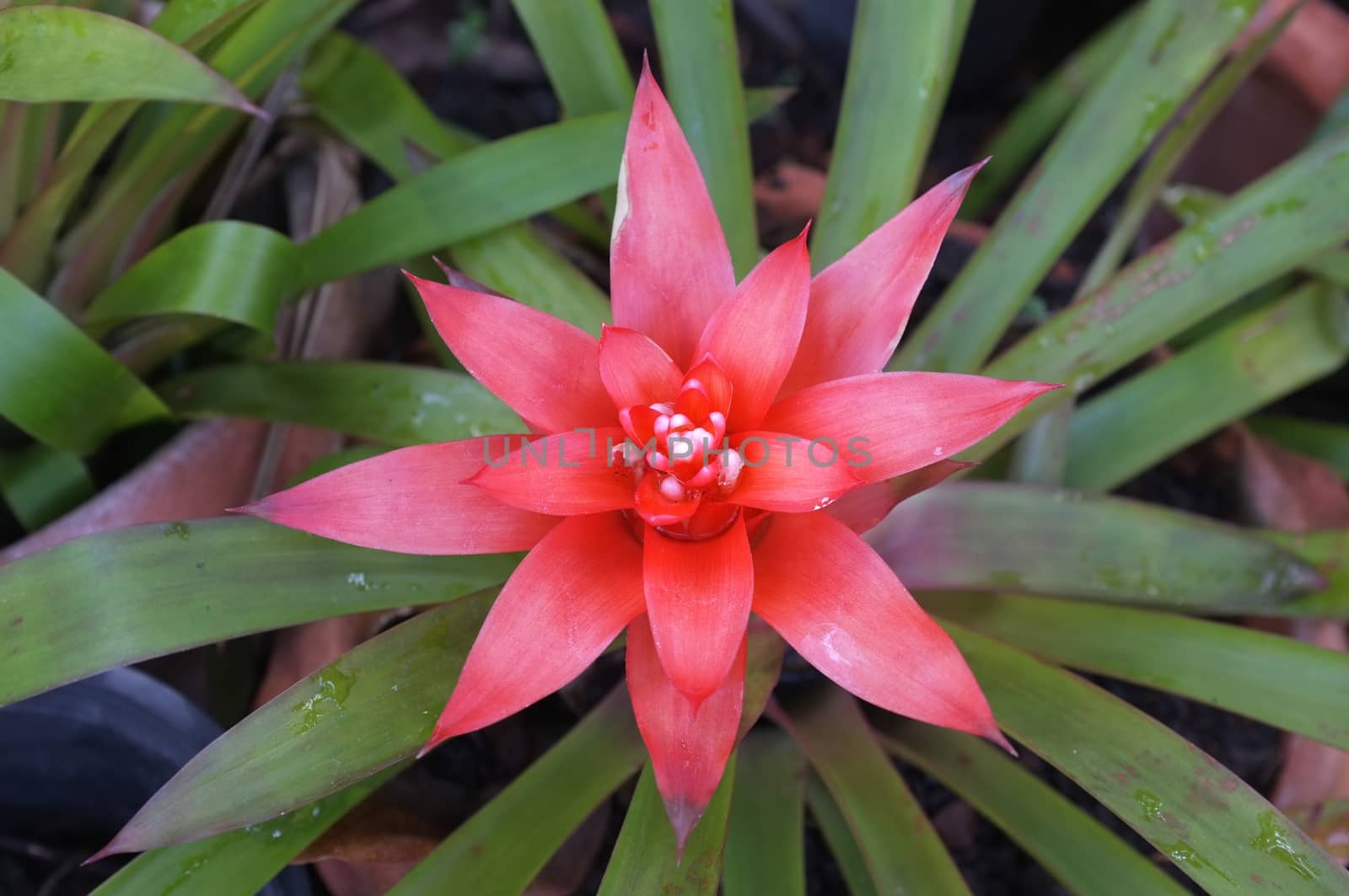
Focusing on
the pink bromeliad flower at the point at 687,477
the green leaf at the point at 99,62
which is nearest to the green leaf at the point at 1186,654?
the pink bromeliad flower at the point at 687,477

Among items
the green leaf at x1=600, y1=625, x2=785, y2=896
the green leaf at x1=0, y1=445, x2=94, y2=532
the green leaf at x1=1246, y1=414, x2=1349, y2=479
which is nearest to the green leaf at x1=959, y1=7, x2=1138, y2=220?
the green leaf at x1=1246, y1=414, x2=1349, y2=479

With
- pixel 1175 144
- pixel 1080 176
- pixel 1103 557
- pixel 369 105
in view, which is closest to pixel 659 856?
pixel 1103 557

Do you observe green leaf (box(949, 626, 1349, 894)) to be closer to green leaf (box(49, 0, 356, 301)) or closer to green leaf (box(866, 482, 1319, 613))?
green leaf (box(866, 482, 1319, 613))

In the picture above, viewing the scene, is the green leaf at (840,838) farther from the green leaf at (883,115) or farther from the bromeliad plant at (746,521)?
the green leaf at (883,115)

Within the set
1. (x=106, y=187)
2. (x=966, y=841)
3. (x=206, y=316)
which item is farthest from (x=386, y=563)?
(x=966, y=841)

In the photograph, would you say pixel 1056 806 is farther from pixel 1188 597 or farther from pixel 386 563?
pixel 386 563

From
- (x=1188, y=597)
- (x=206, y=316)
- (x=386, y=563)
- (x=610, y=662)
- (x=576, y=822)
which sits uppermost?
(x=206, y=316)
